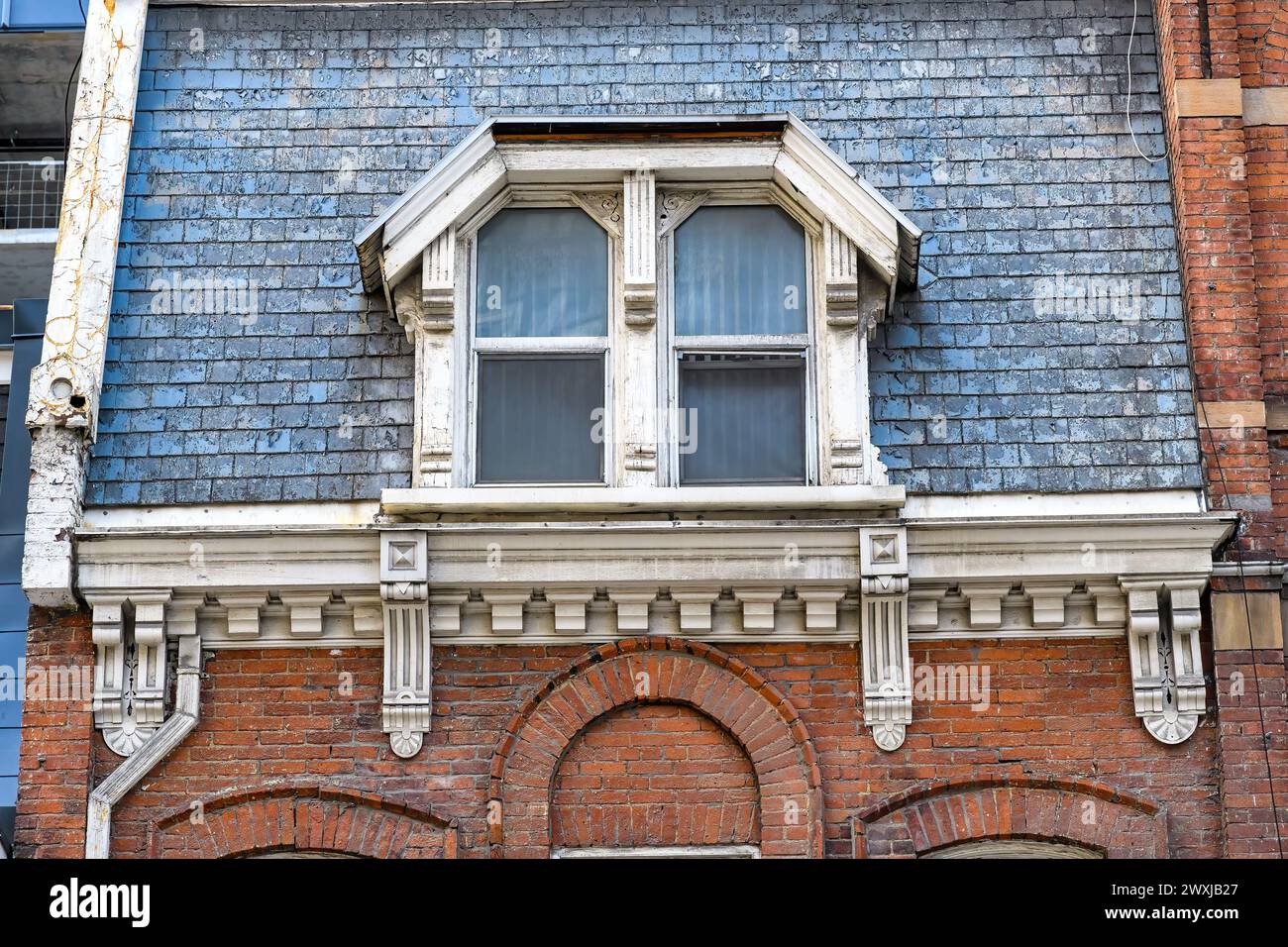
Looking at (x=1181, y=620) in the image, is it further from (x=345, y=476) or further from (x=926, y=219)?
(x=345, y=476)

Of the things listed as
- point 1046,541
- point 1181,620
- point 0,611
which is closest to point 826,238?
point 1046,541

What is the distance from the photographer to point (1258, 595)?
12.4 m

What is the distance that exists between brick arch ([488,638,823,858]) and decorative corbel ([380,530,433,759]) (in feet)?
1.72

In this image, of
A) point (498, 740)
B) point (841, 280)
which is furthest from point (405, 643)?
point (841, 280)

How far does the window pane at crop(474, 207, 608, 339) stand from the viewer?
42.8ft

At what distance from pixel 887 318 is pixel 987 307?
64 centimetres

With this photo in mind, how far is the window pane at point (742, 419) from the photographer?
1274 cm

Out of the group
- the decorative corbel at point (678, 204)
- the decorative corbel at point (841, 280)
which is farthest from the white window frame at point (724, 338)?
the decorative corbel at point (841, 280)

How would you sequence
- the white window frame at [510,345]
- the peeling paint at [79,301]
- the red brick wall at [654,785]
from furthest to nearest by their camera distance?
the white window frame at [510,345] → the peeling paint at [79,301] → the red brick wall at [654,785]

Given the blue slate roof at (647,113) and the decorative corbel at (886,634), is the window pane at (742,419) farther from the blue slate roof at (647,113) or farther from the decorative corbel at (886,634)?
the decorative corbel at (886,634)

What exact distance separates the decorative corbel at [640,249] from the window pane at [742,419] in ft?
1.38

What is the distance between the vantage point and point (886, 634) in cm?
1224
